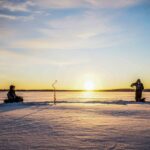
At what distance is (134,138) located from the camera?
7438mm

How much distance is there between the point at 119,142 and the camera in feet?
22.7

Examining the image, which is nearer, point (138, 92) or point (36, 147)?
point (36, 147)

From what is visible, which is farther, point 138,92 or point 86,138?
point 138,92

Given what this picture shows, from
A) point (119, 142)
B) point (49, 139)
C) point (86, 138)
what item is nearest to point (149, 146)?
point (119, 142)

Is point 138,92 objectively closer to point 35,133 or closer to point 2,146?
point 35,133

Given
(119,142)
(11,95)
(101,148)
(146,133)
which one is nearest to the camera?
(101,148)

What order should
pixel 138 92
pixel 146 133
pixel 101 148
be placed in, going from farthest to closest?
pixel 138 92
pixel 146 133
pixel 101 148

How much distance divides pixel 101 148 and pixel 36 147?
1351mm

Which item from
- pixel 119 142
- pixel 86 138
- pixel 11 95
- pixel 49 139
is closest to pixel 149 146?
pixel 119 142

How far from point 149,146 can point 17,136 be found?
3311 mm

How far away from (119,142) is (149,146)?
0.72 metres

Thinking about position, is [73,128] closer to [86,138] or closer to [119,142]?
[86,138]

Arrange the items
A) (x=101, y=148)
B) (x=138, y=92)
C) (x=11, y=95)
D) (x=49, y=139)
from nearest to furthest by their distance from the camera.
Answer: (x=101, y=148) → (x=49, y=139) → (x=11, y=95) → (x=138, y=92)

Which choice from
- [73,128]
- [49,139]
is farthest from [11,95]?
[49,139]
